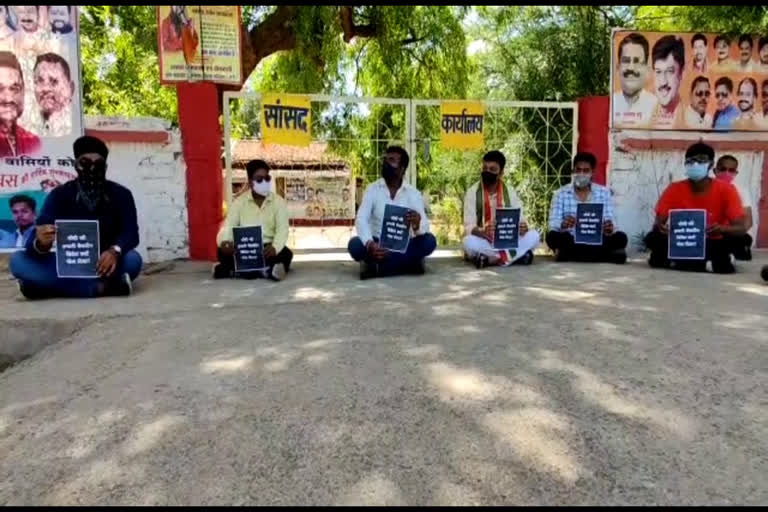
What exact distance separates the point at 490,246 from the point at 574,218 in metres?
0.96

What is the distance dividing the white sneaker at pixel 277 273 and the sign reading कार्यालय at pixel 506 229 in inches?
85.4

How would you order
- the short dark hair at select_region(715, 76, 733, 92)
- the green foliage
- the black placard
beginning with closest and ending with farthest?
the black placard → the short dark hair at select_region(715, 76, 733, 92) → the green foliage

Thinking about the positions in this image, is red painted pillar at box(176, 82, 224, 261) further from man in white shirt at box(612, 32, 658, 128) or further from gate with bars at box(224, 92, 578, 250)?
man in white shirt at box(612, 32, 658, 128)

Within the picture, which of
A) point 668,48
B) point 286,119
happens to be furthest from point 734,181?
point 286,119

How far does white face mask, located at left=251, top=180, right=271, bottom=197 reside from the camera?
5781 millimetres

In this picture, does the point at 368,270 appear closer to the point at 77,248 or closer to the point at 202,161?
the point at 202,161

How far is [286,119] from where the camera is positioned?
6.68 meters

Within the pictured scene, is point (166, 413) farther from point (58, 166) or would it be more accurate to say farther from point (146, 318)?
point (58, 166)

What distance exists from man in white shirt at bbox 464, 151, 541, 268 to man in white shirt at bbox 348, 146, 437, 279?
2.04ft

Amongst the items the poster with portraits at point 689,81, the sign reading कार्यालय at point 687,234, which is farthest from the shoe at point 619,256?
the poster with portraits at point 689,81

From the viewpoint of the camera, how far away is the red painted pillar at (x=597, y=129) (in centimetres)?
726

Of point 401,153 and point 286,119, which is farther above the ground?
point 286,119

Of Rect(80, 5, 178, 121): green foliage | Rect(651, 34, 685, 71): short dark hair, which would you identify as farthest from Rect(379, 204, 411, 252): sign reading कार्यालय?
Rect(80, 5, 178, 121): green foliage

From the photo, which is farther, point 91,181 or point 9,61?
point 9,61
